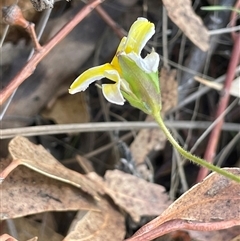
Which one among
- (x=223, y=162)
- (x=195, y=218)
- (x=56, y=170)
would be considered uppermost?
(x=56, y=170)

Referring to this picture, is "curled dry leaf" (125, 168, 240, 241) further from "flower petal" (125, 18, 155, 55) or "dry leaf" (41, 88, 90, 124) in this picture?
"dry leaf" (41, 88, 90, 124)

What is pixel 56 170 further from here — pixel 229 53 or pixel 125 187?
pixel 229 53

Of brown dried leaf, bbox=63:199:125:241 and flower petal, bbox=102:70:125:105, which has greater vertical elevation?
flower petal, bbox=102:70:125:105

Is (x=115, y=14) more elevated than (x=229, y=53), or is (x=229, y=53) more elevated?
(x=115, y=14)

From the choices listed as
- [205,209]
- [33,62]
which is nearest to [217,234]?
[205,209]

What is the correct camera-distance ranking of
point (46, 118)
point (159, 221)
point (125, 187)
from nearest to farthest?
point (159, 221), point (125, 187), point (46, 118)

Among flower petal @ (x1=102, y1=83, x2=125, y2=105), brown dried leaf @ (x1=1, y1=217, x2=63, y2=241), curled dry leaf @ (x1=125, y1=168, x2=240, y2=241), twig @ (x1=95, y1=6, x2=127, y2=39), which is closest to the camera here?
flower petal @ (x1=102, y1=83, x2=125, y2=105)

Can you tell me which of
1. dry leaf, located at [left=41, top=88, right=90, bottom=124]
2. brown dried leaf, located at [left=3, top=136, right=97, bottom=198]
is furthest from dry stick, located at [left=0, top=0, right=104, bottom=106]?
dry leaf, located at [left=41, top=88, right=90, bottom=124]

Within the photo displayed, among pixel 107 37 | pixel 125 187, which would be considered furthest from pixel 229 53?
pixel 125 187
